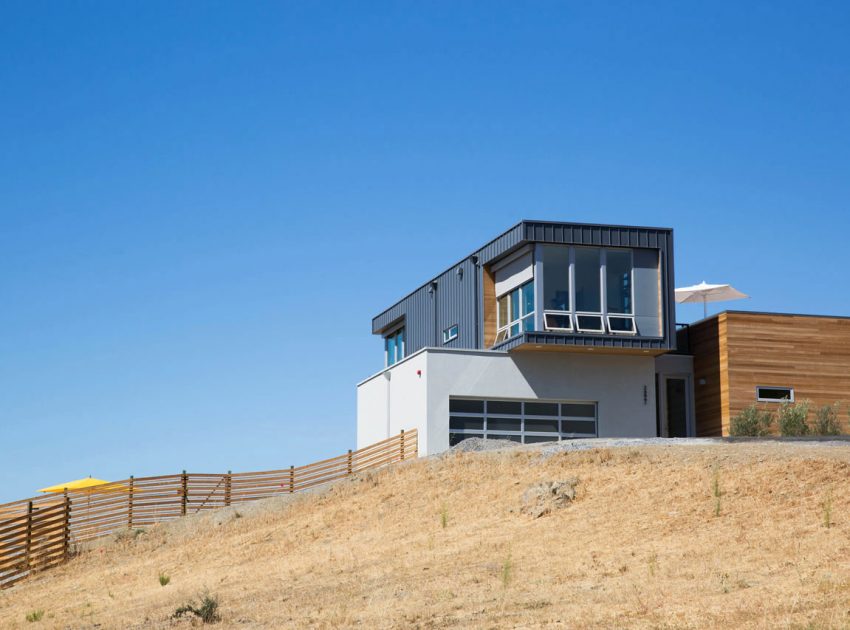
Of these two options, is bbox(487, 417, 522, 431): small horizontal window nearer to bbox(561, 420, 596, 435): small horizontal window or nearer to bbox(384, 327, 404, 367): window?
bbox(561, 420, 596, 435): small horizontal window

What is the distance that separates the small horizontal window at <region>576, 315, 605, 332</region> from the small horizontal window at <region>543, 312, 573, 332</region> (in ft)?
0.87

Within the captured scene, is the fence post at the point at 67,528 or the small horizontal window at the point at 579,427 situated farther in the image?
the small horizontal window at the point at 579,427

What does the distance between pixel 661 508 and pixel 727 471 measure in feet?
6.47

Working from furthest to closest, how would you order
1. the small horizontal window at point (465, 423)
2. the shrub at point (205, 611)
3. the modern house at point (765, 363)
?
the modern house at point (765, 363) < the small horizontal window at point (465, 423) < the shrub at point (205, 611)

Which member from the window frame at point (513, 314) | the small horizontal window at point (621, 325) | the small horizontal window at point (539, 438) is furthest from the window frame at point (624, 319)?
the small horizontal window at point (539, 438)

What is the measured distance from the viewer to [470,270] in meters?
31.6

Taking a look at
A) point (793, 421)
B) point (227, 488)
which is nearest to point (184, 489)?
point (227, 488)

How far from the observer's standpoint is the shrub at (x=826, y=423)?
29.4m

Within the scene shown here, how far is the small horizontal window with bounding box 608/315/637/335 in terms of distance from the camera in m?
28.8

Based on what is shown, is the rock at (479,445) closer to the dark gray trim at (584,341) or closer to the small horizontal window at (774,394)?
the dark gray trim at (584,341)

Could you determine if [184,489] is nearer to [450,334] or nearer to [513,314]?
[450,334]

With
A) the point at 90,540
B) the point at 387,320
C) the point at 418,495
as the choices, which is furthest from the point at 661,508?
the point at 387,320

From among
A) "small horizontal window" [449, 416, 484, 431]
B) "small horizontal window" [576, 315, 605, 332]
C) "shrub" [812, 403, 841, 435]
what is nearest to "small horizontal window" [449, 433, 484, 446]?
"small horizontal window" [449, 416, 484, 431]

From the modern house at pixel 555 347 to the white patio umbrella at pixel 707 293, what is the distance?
5326 mm
